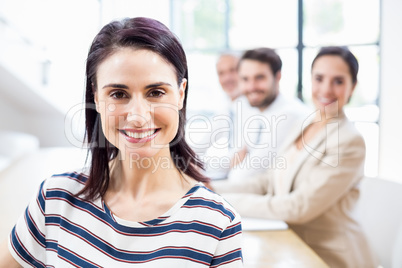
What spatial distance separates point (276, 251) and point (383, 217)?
Result: 421mm

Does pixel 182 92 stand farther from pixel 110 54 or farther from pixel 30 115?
pixel 30 115

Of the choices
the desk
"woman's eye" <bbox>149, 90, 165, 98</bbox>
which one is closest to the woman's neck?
"woman's eye" <bbox>149, 90, 165, 98</bbox>

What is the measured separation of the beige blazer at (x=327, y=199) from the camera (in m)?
1.28

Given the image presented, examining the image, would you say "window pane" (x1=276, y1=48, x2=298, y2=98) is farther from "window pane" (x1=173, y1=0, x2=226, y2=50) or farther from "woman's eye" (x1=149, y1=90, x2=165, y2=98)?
"woman's eye" (x1=149, y1=90, x2=165, y2=98)

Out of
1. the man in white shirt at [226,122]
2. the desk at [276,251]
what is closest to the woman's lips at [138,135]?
the desk at [276,251]

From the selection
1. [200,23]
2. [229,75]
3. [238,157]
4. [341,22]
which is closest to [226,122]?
[229,75]

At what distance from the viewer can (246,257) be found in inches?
36.3

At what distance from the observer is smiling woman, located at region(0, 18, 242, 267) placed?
0.60 metres

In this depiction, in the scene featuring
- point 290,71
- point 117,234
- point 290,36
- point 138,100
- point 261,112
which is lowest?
point 117,234

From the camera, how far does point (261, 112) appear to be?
174 centimetres

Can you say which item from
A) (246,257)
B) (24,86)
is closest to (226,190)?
(246,257)

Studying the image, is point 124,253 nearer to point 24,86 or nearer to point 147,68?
point 147,68

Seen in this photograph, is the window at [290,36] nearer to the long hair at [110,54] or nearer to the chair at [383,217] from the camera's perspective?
the chair at [383,217]

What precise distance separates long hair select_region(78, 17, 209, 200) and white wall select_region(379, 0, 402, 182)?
1976 millimetres
